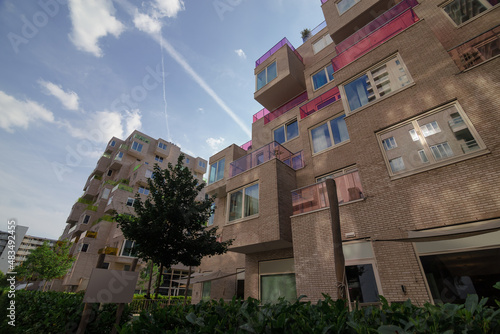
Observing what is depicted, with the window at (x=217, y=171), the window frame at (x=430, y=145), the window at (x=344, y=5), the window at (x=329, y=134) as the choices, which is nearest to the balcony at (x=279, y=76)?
the window at (x=344, y=5)

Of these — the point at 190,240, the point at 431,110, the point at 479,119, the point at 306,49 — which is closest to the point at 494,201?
the point at 479,119

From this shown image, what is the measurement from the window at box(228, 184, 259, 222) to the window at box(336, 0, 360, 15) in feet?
43.3

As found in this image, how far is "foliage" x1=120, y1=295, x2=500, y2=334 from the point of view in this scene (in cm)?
188


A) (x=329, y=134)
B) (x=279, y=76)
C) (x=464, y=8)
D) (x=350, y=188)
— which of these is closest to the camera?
(x=350, y=188)

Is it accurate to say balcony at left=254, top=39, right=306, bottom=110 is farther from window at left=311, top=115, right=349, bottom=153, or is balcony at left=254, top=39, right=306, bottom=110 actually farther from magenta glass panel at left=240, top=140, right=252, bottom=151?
window at left=311, top=115, right=349, bottom=153

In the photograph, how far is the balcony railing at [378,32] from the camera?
924cm

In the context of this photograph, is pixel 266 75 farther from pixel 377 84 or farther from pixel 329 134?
pixel 377 84

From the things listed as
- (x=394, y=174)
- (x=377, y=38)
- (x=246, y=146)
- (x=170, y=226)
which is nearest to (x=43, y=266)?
(x=246, y=146)

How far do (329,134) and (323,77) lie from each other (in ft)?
18.0

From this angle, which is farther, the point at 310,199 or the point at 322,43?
the point at 322,43

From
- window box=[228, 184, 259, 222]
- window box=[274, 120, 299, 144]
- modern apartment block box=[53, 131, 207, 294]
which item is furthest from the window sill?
modern apartment block box=[53, 131, 207, 294]

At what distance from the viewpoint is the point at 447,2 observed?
9133mm

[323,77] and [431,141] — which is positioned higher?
[323,77]

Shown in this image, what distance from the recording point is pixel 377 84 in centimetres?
912
